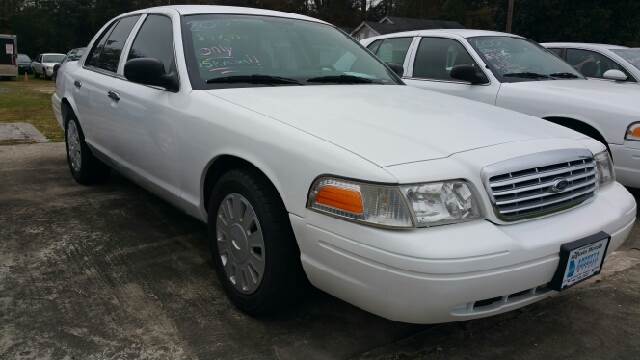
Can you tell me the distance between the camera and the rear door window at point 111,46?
423 centimetres

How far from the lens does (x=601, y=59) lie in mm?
7082

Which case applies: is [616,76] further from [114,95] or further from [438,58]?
[114,95]

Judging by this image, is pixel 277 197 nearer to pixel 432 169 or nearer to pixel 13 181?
pixel 432 169

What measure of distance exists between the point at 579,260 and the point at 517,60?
3693 millimetres

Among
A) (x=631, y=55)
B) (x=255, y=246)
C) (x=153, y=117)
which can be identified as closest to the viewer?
(x=255, y=246)

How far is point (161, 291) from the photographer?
9.94 ft

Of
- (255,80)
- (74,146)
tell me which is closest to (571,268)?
(255,80)

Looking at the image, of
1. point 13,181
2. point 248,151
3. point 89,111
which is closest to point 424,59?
point 89,111

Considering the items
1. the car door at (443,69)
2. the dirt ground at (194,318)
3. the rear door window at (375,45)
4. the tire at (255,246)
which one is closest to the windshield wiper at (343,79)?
the tire at (255,246)

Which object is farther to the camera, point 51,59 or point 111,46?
point 51,59

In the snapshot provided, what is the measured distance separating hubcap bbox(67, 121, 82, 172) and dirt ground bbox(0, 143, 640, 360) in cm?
122

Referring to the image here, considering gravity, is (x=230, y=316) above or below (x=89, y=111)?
below

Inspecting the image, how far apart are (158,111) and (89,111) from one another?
1.47 m

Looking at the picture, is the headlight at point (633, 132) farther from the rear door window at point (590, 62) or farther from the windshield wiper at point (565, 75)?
the rear door window at point (590, 62)
